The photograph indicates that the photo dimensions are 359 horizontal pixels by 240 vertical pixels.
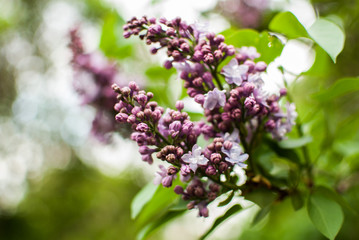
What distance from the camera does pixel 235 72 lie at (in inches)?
33.7

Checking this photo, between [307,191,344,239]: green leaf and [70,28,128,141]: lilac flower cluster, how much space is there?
37.0 inches

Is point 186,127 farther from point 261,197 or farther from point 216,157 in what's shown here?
point 261,197

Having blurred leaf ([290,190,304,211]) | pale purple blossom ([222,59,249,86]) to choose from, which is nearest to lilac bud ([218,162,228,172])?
pale purple blossom ([222,59,249,86])

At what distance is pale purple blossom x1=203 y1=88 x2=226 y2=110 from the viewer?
809 millimetres

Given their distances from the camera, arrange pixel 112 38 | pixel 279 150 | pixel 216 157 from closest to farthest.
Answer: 1. pixel 216 157
2. pixel 279 150
3. pixel 112 38

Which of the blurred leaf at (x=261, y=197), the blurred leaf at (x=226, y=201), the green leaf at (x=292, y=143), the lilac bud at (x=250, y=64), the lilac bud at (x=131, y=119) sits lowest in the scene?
the blurred leaf at (x=261, y=197)

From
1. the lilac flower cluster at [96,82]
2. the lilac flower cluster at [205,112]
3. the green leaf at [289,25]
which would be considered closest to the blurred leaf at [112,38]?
the lilac flower cluster at [96,82]

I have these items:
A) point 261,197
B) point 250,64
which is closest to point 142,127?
point 250,64

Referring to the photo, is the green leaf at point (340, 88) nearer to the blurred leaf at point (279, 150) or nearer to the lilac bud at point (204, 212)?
the blurred leaf at point (279, 150)

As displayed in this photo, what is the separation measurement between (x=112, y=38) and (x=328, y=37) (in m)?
1.22

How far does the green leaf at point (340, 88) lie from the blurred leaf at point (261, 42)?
0.22m

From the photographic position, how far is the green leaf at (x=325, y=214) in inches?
34.9

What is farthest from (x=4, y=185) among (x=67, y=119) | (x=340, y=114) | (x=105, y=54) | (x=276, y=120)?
(x=276, y=120)

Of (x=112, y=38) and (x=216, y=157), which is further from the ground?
(x=112, y=38)
